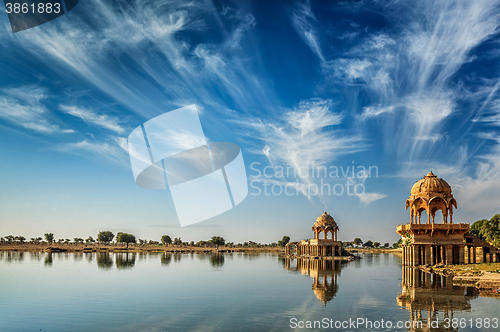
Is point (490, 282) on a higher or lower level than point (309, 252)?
higher

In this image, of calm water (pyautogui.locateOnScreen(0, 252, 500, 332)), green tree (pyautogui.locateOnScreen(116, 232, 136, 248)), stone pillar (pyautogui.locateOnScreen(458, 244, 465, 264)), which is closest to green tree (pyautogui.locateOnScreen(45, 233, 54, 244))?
green tree (pyautogui.locateOnScreen(116, 232, 136, 248))

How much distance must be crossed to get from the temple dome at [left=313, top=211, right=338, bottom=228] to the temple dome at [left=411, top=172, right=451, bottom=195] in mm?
46957

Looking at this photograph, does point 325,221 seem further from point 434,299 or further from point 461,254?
A: point 434,299

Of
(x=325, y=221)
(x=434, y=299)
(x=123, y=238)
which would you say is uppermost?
(x=325, y=221)

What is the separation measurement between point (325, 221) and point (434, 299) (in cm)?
7442

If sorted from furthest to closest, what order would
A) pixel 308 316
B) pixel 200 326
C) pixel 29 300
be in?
pixel 29 300 < pixel 308 316 < pixel 200 326

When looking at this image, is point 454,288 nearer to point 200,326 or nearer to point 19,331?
point 200,326

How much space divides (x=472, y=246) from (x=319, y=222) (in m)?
49.2

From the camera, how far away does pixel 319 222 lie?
101 m

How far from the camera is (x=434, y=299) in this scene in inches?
1059

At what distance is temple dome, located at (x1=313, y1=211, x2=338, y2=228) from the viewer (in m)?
100

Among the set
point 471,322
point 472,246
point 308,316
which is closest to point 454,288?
point 471,322

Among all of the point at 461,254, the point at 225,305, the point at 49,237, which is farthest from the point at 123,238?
the point at 225,305

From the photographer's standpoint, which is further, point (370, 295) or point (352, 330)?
point (370, 295)
